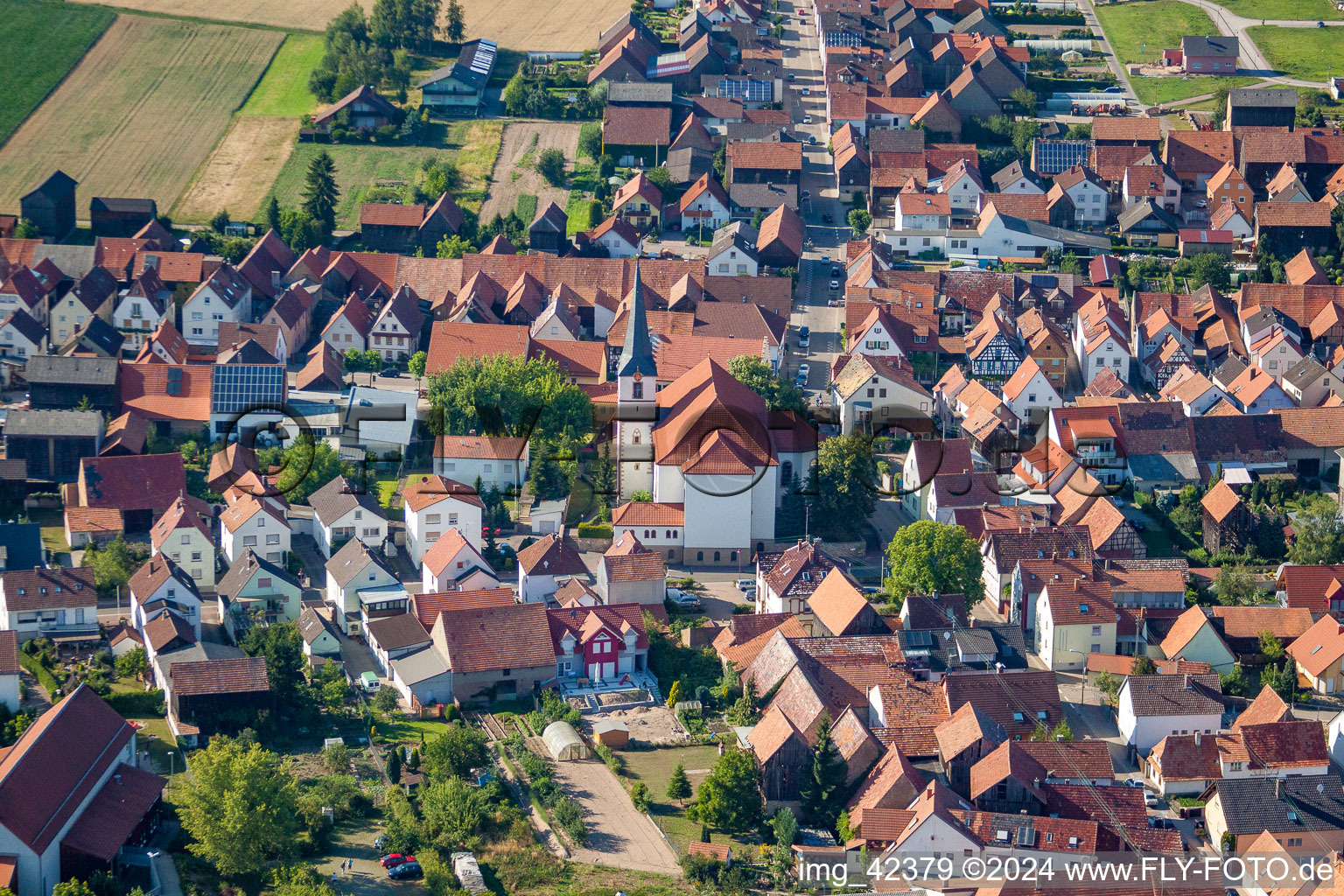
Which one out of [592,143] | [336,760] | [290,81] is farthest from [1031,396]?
[290,81]

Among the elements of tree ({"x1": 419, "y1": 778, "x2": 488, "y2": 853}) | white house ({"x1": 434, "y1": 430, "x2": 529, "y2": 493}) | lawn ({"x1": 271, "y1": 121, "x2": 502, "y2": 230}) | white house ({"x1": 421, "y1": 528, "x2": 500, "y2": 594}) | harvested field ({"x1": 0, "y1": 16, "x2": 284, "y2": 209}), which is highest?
tree ({"x1": 419, "y1": 778, "x2": 488, "y2": 853})

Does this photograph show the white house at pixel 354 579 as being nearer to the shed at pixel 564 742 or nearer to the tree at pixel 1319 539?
the shed at pixel 564 742

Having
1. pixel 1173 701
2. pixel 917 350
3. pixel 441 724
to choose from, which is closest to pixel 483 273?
pixel 917 350

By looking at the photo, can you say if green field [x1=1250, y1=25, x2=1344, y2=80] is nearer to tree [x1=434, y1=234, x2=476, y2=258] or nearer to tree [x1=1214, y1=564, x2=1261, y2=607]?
tree [x1=434, y1=234, x2=476, y2=258]

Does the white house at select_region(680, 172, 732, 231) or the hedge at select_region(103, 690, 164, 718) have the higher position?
the hedge at select_region(103, 690, 164, 718)

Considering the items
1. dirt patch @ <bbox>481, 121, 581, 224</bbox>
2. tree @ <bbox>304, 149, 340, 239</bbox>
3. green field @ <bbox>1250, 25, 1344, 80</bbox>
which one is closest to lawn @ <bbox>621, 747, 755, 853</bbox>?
tree @ <bbox>304, 149, 340, 239</bbox>

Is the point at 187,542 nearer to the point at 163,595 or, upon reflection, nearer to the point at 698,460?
the point at 163,595
